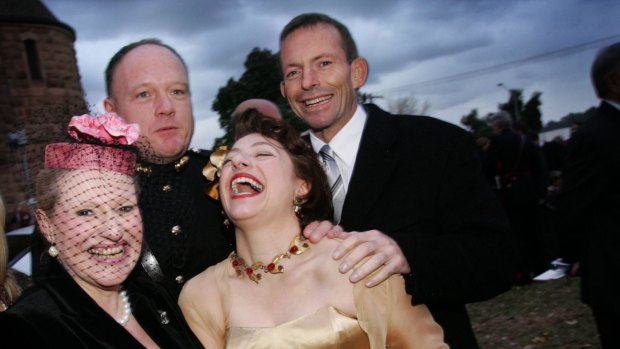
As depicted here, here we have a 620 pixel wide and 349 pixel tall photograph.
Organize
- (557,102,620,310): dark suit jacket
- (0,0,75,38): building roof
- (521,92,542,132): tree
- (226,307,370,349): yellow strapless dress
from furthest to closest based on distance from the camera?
(521,92,542,132): tree < (0,0,75,38): building roof < (557,102,620,310): dark suit jacket < (226,307,370,349): yellow strapless dress

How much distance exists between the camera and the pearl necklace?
1918mm

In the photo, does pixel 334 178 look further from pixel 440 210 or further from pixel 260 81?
pixel 260 81

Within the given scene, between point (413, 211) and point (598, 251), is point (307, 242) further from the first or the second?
point (598, 251)

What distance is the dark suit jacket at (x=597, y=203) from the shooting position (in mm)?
3236

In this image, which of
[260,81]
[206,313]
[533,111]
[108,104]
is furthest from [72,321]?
[533,111]

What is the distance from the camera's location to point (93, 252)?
1838mm

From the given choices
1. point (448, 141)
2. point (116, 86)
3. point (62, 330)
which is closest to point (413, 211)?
point (448, 141)

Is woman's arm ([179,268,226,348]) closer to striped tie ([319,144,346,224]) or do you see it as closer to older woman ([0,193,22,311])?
striped tie ([319,144,346,224])

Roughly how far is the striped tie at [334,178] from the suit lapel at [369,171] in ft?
0.46

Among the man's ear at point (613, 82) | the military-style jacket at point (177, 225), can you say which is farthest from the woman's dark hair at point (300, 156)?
the man's ear at point (613, 82)

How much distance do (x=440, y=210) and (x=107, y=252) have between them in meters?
1.47

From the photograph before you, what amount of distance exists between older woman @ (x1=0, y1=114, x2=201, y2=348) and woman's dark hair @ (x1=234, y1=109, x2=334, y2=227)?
1.82ft

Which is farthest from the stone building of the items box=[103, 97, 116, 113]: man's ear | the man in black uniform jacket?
the man in black uniform jacket

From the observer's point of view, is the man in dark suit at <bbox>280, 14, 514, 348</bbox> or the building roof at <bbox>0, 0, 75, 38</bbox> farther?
the building roof at <bbox>0, 0, 75, 38</bbox>
